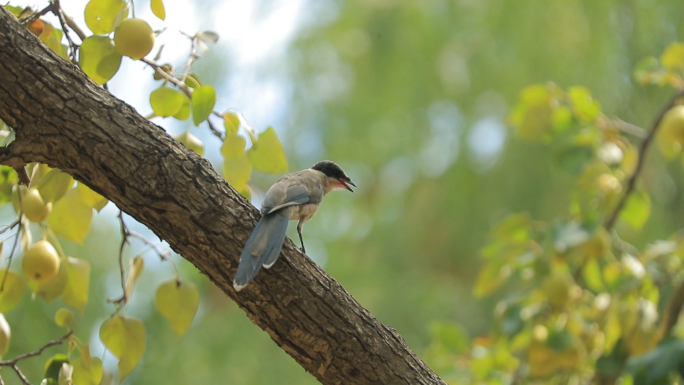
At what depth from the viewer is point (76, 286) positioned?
5.75 ft

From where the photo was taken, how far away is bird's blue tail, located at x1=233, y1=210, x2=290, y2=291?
1.36 m

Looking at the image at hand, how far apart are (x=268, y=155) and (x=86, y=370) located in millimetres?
731

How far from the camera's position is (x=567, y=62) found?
16.7ft

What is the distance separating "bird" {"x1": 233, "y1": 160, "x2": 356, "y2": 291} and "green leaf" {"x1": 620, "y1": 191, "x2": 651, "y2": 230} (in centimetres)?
166

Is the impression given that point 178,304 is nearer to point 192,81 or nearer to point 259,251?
point 259,251

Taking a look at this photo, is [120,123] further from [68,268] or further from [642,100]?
[642,100]

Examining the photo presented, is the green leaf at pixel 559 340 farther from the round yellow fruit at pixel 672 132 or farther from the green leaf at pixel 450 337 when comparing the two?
the round yellow fruit at pixel 672 132

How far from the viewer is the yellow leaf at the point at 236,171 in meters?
1.77

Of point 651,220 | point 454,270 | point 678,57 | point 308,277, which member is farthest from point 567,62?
point 308,277

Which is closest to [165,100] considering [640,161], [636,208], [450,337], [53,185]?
[53,185]

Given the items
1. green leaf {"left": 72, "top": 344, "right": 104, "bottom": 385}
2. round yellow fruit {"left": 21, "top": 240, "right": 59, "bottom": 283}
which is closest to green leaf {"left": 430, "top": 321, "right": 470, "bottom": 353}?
green leaf {"left": 72, "top": 344, "right": 104, "bottom": 385}

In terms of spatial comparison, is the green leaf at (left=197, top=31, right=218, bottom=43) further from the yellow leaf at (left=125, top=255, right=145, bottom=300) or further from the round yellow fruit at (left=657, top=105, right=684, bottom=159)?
the round yellow fruit at (left=657, top=105, right=684, bottom=159)

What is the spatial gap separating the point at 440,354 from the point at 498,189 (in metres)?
2.00

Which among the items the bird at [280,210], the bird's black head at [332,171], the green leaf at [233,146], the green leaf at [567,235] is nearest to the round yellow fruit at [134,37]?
the green leaf at [233,146]
